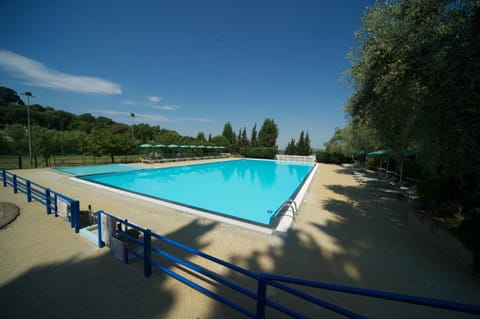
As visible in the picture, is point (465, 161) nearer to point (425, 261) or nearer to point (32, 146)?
point (425, 261)

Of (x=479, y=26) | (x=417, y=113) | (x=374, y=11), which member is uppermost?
(x=374, y=11)

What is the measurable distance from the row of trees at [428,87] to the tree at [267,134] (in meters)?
31.6

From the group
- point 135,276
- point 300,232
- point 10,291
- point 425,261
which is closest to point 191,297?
point 135,276

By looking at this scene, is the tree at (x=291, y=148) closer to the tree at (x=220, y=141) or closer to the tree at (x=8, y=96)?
the tree at (x=220, y=141)

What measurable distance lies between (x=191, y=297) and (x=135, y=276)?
1.03m

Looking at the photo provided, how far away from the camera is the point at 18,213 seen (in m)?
5.05

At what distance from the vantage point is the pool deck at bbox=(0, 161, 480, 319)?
2.36 meters

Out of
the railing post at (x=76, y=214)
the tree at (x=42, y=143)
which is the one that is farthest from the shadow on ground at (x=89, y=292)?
the tree at (x=42, y=143)

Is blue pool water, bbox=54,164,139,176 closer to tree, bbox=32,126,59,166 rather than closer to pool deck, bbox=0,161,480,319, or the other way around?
tree, bbox=32,126,59,166

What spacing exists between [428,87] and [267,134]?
34.1m

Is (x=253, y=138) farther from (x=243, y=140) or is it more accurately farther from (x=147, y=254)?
(x=147, y=254)

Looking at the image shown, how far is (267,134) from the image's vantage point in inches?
1462

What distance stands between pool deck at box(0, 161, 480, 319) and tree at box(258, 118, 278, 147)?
105ft

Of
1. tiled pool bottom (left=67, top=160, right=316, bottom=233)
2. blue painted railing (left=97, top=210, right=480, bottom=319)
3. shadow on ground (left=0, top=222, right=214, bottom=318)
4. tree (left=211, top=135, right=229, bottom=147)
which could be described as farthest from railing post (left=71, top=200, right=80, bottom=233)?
tree (left=211, top=135, right=229, bottom=147)
